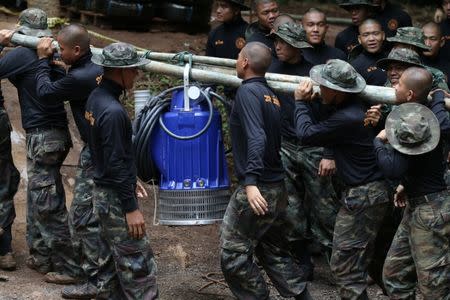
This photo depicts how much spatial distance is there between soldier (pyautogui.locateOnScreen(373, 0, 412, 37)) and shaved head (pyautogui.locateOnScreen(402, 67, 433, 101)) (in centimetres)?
335

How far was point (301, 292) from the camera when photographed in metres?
7.80

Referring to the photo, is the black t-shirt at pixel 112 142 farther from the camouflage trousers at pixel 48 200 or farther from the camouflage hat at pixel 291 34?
the camouflage hat at pixel 291 34

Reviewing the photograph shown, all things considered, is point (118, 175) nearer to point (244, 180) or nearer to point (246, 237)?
point (244, 180)

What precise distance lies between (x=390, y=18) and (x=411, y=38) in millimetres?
2130

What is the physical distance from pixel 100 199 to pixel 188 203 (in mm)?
988

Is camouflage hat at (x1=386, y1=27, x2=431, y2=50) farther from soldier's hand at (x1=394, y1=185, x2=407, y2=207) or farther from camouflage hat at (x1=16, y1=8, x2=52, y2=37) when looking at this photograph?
camouflage hat at (x1=16, y1=8, x2=52, y2=37)

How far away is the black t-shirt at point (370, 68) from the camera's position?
886 cm

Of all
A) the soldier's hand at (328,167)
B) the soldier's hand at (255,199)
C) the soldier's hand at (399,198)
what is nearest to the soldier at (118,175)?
the soldier's hand at (255,199)

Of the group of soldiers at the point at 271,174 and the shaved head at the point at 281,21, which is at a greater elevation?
the shaved head at the point at 281,21

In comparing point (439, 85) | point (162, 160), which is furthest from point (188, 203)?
point (439, 85)

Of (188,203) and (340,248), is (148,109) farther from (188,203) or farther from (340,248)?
(340,248)

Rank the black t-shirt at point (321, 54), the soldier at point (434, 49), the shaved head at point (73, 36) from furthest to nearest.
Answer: the soldier at point (434, 49) < the black t-shirt at point (321, 54) < the shaved head at point (73, 36)

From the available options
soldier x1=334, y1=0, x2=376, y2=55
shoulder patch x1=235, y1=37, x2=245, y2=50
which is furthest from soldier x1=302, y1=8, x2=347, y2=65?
shoulder patch x1=235, y1=37, x2=245, y2=50

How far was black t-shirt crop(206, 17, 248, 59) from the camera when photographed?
10195mm
